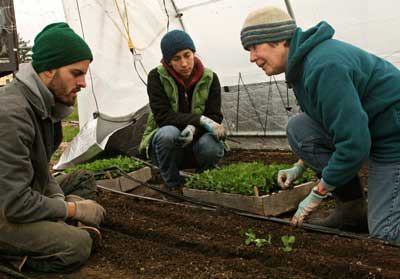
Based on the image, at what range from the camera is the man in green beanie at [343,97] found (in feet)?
7.70

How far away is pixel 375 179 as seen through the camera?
2650 millimetres

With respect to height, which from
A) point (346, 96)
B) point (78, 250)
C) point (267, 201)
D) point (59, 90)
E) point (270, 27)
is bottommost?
point (267, 201)

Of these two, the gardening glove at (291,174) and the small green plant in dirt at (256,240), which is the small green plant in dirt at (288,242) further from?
the gardening glove at (291,174)

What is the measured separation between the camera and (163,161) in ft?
13.4

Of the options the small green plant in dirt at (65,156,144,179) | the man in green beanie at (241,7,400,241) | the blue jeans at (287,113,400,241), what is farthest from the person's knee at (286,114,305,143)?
the small green plant in dirt at (65,156,144,179)

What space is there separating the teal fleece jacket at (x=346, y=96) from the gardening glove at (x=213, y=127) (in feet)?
4.43

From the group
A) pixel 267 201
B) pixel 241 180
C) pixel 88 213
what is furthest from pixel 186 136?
pixel 88 213

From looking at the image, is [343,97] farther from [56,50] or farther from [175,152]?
[175,152]

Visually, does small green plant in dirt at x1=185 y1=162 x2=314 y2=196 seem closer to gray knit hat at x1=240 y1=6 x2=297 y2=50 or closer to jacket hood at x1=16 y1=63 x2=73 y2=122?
gray knit hat at x1=240 y1=6 x2=297 y2=50

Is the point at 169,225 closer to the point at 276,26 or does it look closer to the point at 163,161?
the point at 163,161

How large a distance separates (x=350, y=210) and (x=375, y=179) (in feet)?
1.10

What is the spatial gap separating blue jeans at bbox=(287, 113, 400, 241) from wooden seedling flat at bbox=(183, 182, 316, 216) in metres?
0.48

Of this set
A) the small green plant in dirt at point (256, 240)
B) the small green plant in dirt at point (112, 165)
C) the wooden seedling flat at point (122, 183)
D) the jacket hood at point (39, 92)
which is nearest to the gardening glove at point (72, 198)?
the jacket hood at point (39, 92)

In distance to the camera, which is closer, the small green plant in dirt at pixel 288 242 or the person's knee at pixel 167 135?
the small green plant in dirt at pixel 288 242
